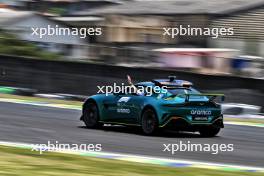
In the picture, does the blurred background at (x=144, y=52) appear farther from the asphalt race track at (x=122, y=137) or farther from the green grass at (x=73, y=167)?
the green grass at (x=73, y=167)

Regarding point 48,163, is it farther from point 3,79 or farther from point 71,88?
point 3,79

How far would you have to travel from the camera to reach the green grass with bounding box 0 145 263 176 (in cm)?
797

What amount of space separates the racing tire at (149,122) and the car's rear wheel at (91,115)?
1.54m

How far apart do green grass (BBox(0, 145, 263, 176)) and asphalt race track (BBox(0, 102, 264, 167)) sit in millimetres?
1657

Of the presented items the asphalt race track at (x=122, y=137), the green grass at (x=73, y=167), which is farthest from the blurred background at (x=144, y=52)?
the green grass at (x=73, y=167)

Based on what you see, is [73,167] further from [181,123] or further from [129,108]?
[129,108]

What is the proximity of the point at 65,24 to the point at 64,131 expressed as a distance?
38.3 meters

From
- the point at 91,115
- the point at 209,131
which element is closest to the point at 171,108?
the point at 209,131

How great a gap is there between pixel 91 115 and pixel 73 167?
694 cm

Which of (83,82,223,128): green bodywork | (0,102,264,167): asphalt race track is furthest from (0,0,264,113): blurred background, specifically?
(83,82,223,128): green bodywork

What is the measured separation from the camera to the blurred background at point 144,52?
23.8 m

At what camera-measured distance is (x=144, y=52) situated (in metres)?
26.1

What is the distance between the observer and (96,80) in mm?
25328

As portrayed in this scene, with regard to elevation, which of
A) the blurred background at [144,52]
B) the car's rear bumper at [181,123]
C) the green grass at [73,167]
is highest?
the blurred background at [144,52]
